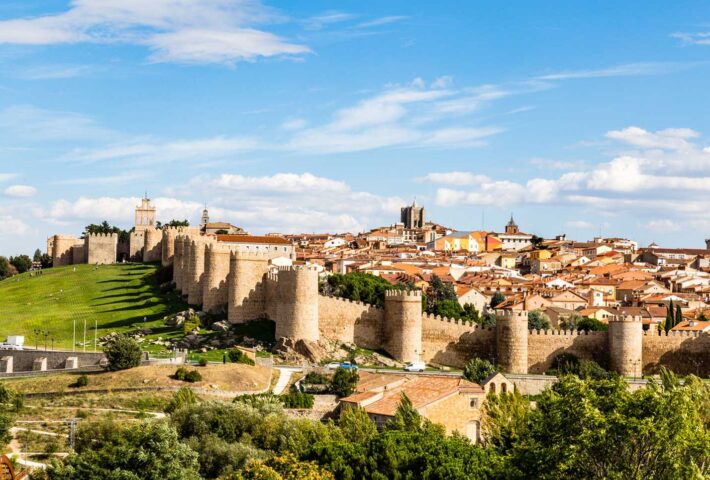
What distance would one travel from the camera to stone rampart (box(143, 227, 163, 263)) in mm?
84000

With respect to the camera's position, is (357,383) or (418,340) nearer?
(357,383)

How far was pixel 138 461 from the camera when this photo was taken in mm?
33812

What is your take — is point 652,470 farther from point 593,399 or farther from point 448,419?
point 448,419

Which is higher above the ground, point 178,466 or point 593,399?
point 593,399

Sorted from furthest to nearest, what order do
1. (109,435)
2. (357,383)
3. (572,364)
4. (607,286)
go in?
(607,286), (572,364), (357,383), (109,435)

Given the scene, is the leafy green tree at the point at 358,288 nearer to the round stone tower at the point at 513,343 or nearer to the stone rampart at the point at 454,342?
the stone rampart at the point at 454,342

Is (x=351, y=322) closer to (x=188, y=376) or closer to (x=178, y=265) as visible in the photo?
(x=188, y=376)

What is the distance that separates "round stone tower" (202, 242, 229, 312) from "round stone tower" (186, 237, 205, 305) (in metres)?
2.12

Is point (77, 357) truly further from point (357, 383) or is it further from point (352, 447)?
point (352, 447)

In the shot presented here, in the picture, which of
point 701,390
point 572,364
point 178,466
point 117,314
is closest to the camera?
point 178,466

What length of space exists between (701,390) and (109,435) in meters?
21.8

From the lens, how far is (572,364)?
184 feet

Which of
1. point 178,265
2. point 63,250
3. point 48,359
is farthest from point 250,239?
point 48,359

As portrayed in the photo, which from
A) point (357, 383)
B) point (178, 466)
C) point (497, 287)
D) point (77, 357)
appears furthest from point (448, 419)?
point (497, 287)
